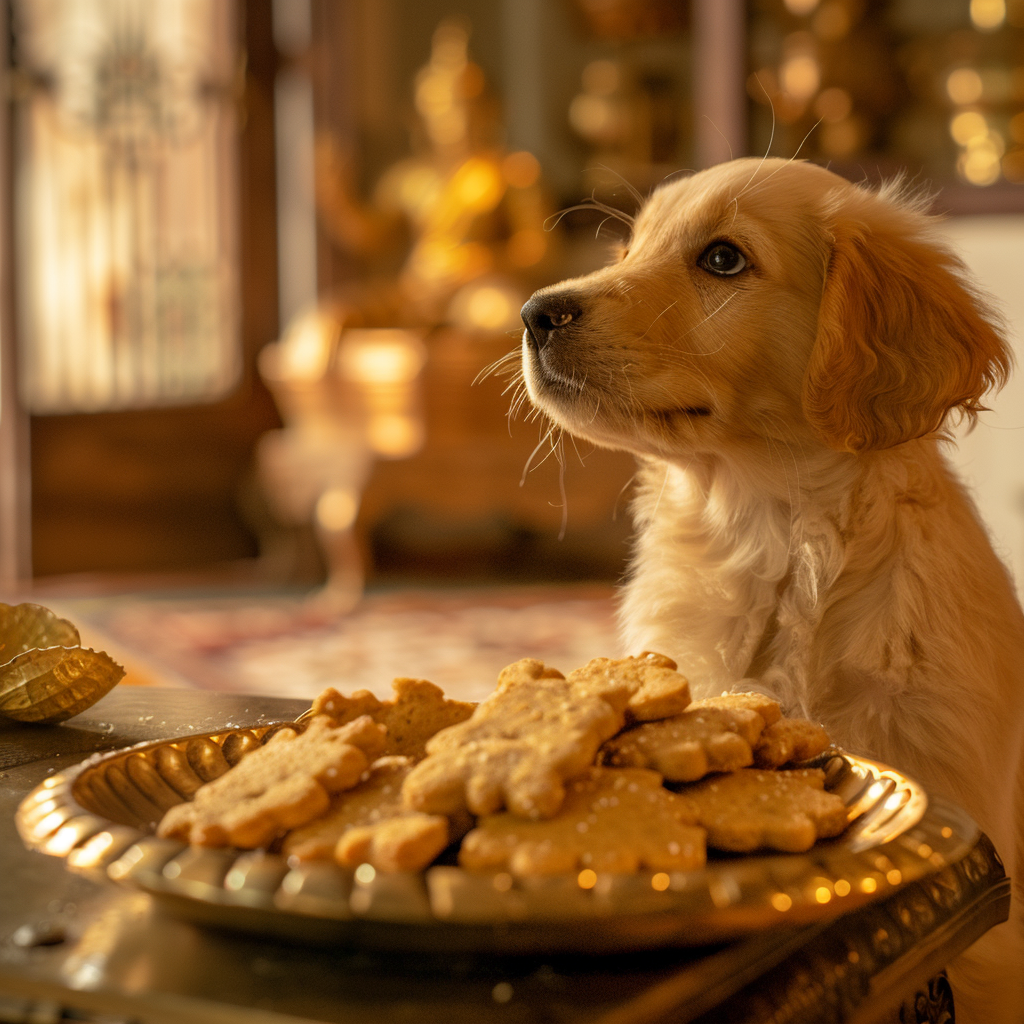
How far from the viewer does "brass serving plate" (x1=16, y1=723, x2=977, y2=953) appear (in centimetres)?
56

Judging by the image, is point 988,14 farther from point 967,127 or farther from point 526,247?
point 526,247

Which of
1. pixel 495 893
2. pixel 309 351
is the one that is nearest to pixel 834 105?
pixel 309 351

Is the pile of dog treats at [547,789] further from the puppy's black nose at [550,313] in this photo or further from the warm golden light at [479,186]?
the warm golden light at [479,186]

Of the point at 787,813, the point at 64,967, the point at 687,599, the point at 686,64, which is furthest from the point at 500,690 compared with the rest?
the point at 686,64

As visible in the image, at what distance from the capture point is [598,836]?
0.62 metres

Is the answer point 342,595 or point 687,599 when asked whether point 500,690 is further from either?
point 342,595

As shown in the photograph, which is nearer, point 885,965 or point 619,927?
point 619,927

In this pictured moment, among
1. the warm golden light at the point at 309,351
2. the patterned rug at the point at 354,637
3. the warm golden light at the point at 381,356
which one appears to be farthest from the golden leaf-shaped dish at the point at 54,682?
the warm golden light at the point at 309,351

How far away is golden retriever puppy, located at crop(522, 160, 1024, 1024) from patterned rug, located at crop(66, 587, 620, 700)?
171 cm

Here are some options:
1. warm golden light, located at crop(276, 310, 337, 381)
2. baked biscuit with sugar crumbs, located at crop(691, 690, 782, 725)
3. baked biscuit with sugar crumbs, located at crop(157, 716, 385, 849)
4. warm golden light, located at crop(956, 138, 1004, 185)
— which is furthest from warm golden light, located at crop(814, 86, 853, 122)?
baked biscuit with sugar crumbs, located at crop(157, 716, 385, 849)

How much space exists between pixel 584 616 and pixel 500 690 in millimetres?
3628

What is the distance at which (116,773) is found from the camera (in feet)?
2.61

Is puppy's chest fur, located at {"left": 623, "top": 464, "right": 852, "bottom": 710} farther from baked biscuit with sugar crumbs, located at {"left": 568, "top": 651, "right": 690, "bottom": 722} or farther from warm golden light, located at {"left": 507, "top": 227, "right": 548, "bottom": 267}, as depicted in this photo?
warm golden light, located at {"left": 507, "top": 227, "right": 548, "bottom": 267}

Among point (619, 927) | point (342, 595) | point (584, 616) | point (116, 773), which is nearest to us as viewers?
point (619, 927)
